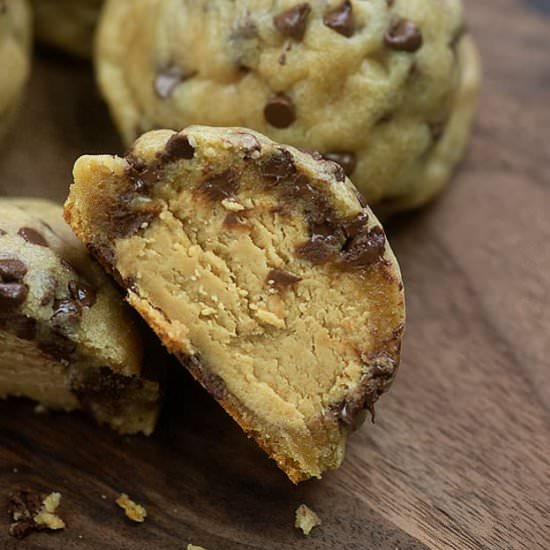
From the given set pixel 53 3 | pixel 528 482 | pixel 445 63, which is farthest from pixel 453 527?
pixel 53 3

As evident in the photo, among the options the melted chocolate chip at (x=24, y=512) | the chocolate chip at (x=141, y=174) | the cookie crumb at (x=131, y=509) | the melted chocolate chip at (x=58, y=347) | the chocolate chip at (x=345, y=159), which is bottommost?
the melted chocolate chip at (x=24, y=512)

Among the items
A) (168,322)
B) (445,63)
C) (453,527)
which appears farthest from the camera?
(445,63)

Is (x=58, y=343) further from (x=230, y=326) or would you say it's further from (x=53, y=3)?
(x=53, y=3)

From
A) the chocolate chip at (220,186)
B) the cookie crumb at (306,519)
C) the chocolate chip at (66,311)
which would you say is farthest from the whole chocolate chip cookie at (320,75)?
the cookie crumb at (306,519)

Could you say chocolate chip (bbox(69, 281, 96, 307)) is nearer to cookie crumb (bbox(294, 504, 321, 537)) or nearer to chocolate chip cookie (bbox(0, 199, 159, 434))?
chocolate chip cookie (bbox(0, 199, 159, 434))

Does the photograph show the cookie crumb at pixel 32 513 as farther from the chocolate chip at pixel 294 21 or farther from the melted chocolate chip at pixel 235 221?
the chocolate chip at pixel 294 21
